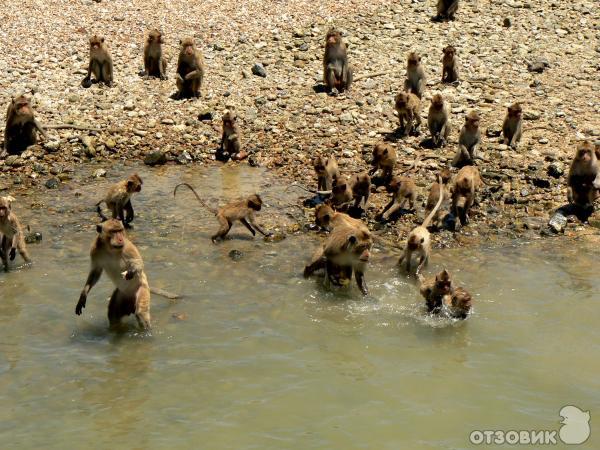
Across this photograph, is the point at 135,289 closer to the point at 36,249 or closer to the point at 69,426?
the point at 69,426

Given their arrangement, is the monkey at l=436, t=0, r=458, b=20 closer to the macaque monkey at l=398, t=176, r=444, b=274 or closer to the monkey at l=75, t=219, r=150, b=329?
the macaque monkey at l=398, t=176, r=444, b=274

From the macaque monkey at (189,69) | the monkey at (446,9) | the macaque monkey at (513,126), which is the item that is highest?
the monkey at (446,9)

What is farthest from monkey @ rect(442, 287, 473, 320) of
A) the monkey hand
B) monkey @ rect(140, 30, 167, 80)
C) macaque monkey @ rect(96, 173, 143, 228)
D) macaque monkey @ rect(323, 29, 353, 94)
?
monkey @ rect(140, 30, 167, 80)

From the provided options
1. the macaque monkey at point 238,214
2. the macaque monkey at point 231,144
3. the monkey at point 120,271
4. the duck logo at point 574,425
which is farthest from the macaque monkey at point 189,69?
the duck logo at point 574,425

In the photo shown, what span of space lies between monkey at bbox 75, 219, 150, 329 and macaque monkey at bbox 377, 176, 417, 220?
18.0 ft

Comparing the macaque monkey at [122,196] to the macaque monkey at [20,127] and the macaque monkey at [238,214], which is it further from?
the macaque monkey at [20,127]

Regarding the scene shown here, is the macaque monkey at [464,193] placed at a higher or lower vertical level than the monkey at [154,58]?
lower

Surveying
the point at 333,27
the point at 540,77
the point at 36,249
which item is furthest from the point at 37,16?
the point at 540,77

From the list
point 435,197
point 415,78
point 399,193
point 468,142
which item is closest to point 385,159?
point 399,193

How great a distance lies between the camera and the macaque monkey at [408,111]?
56.7ft

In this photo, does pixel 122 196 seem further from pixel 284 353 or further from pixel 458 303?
pixel 458 303

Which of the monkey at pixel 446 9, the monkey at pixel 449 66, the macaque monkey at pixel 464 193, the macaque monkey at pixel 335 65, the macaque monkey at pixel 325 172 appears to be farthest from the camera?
the monkey at pixel 446 9

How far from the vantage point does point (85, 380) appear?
32.2ft

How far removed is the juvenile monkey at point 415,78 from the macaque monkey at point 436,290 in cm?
845
